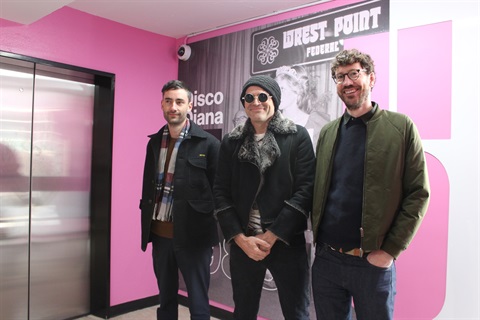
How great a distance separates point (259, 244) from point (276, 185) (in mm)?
274

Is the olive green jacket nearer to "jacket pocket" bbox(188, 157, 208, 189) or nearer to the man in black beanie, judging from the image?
the man in black beanie

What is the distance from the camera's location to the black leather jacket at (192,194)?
2172mm

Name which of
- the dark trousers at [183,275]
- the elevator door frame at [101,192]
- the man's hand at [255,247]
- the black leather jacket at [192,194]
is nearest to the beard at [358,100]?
the man's hand at [255,247]

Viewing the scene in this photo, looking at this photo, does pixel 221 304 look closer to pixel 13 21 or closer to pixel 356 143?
pixel 356 143

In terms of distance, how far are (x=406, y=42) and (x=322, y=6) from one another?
2.30 ft

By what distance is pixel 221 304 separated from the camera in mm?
3451

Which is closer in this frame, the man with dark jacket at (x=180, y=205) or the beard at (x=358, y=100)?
the beard at (x=358, y=100)

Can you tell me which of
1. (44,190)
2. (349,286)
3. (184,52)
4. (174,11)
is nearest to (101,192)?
(44,190)

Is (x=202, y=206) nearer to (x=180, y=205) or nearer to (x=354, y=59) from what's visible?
(x=180, y=205)

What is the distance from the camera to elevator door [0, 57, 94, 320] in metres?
2.97

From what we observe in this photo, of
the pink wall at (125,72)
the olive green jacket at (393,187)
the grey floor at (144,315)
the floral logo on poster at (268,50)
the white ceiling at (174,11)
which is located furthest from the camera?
the grey floor at (144,315)

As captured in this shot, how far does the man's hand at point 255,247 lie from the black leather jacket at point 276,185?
61 mm

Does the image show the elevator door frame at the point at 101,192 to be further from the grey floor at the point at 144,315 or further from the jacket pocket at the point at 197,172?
the jacket pocket at the point at 197,172

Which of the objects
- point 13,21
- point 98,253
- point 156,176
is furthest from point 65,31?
point 98,253
